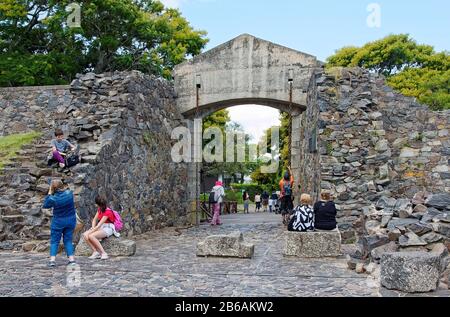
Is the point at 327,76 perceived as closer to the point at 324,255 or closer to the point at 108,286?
the point at 324,255

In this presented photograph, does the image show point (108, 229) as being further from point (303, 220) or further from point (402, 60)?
point (402, 60)

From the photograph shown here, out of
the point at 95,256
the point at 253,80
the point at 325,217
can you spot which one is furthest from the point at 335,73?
the point at 95,256

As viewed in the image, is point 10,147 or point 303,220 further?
point 10,147

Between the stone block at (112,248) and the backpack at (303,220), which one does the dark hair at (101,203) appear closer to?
the stone block at (112,248)

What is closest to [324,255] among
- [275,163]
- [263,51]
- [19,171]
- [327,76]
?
[327,76]

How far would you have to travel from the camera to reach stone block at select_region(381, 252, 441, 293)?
4.79 metres

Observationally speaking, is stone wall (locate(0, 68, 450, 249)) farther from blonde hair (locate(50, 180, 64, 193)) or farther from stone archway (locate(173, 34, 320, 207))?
blonde hair (locate(50, 180, 64, 193))

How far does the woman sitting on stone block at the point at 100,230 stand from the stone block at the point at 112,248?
4.4 inches

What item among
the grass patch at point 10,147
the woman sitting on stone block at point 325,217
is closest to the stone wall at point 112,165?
the grass patch at point 10,147

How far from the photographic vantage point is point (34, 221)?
321 inches

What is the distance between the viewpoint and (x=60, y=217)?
6523 mm

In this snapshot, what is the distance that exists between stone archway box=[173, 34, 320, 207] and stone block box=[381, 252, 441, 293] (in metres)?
7.31

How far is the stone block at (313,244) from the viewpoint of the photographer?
7004mm

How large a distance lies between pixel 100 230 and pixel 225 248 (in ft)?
6.44
